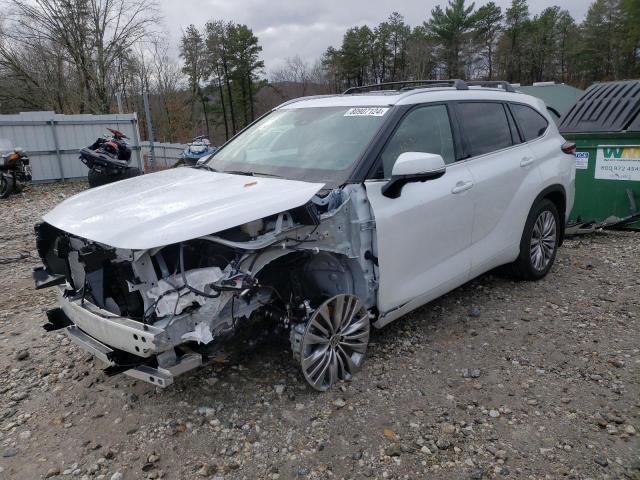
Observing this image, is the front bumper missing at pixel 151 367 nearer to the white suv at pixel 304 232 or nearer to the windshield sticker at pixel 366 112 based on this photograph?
the white suv at pixel 304 232

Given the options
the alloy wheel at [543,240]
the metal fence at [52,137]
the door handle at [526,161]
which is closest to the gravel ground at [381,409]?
the alloy wheel at [543,240]

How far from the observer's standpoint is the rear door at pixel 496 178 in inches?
153

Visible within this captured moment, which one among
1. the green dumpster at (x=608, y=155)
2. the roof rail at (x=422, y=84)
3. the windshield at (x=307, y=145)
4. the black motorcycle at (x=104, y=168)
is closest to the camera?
the windshield at (x=307, y=145)

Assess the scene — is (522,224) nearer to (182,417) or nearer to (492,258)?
(492,258)

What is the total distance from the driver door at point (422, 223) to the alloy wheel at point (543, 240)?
1.17 meters

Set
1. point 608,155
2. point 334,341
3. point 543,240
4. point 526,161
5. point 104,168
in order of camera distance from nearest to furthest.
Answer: point 334,341 < point 526,161 < point 543,240 < point 608,155 < point 104,168

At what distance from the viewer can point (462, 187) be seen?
3672 mm

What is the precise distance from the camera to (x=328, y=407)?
3004 mm

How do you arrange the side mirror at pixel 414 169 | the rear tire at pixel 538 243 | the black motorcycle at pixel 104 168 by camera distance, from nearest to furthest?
the side mirror at pixel 414 169 → the rear tire at pixel 538 243 → the black motorcycle at pixel 104 168

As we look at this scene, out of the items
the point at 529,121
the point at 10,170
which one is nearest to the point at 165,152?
the point at 10,170

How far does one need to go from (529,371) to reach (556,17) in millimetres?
51441

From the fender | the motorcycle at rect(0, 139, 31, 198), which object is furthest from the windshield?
the motorcycle at rect(0, 139, 31, 198)

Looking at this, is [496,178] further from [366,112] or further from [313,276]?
[313,276]

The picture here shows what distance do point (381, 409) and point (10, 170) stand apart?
11.5m
